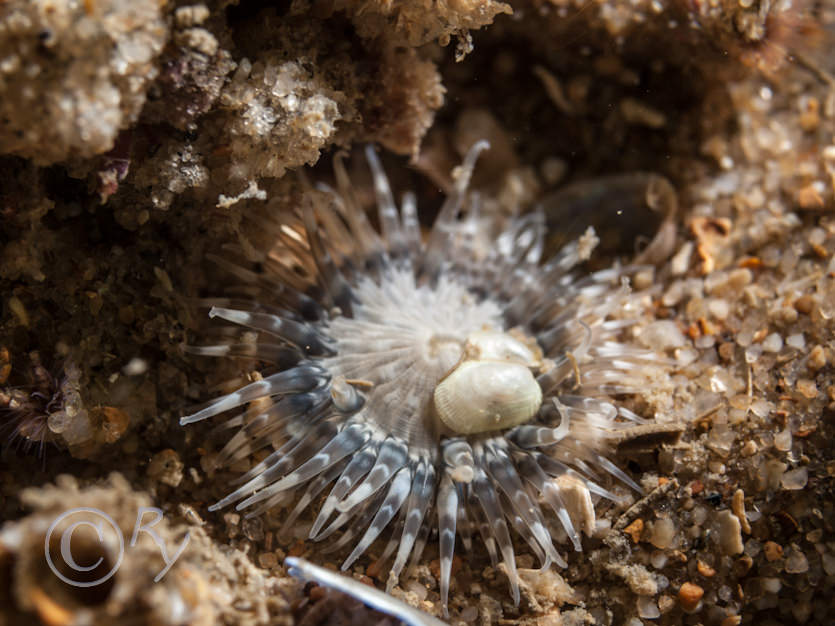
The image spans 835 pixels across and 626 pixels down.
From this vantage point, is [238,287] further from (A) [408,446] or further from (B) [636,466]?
(B) [636,466]

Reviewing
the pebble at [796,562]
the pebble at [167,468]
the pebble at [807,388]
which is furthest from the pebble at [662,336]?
the pebble at [167,468]

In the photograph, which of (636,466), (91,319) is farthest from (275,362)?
(636,466)

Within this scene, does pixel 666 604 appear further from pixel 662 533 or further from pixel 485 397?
pixel 485 397

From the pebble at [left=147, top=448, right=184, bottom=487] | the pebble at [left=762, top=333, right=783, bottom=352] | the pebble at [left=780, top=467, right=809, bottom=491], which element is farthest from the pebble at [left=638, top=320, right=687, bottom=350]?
the pebble at [left=147, top=448, right=184, bottom=487]

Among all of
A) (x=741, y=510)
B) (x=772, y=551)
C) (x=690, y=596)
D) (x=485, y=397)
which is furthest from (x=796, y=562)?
(x=485, y=397)

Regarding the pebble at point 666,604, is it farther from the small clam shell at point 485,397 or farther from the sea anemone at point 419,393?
the small clam shell at point 485,397

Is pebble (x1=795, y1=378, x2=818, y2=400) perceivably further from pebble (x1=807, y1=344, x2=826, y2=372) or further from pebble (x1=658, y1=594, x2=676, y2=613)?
pebble (x1=658, y1=594, x2=676, y2=613)
